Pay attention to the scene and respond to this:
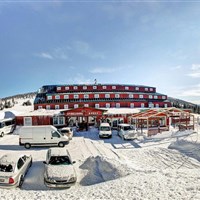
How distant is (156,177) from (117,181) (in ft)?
6.65

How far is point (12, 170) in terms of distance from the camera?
11.0 meters

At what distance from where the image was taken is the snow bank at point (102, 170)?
12.0 meters

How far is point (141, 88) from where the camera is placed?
54156 mm

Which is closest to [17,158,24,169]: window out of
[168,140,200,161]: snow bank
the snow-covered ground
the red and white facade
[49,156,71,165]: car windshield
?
the snow-covered ground

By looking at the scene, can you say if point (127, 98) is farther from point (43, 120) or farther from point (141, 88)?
point (43, 120)

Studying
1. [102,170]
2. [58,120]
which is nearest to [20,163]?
[102,170]

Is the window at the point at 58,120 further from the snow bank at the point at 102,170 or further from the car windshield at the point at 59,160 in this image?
the car windshield at the point at 59,160

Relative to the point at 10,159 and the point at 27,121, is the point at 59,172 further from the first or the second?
the point at 27,121

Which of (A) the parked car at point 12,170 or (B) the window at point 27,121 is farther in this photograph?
(B) the window at point 27,121

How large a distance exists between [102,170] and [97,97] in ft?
116

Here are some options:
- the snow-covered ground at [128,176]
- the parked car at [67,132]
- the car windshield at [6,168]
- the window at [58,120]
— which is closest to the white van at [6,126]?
the window at [58,120]

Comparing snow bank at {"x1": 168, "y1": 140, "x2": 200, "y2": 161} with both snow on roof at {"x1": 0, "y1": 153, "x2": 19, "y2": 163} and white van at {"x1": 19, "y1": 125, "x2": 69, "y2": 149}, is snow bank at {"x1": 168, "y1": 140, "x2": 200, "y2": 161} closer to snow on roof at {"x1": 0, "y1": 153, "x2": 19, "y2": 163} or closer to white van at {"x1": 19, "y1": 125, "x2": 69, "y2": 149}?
white van at {"x1": 19, "y1": 125, "x2": 69, "y2": 149}

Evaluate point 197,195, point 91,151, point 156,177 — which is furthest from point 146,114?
point 197,195

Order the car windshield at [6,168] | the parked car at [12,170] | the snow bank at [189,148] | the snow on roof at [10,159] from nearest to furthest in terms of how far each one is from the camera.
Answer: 1. the parked car at [12,170]
2. the car windshield at [6,168]
3. the snow on roof at [10,159]
4. the snow bank at [189,148]
